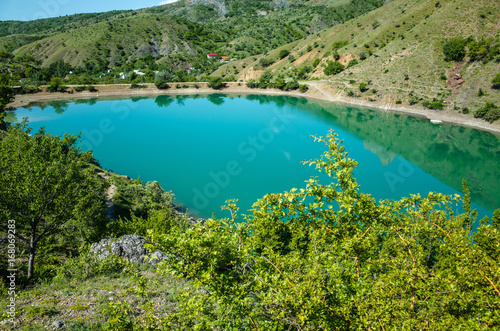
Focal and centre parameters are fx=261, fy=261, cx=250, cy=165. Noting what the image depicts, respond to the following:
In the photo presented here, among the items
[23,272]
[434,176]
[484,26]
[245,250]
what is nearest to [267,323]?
[245,250]

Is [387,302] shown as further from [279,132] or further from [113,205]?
[279,132]

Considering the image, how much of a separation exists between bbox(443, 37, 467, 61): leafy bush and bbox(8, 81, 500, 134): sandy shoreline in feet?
44.8

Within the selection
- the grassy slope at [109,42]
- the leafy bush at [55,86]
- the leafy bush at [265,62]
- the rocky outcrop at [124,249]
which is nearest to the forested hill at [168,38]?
the grassy slope at [109,42]

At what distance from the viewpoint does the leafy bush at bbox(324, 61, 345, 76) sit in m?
70.9

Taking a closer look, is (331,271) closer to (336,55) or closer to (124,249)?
(124,249)

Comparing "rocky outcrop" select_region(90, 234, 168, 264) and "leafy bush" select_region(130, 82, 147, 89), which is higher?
"leafy bush" select_region(130, 82, 147, 89)

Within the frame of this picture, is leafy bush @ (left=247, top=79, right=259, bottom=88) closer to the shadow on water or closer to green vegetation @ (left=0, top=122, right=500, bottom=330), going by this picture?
the shadow on water

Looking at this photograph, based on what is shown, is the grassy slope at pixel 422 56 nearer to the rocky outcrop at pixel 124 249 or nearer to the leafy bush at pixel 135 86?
the leafy bush at pixel 135 86

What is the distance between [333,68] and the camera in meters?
71.4

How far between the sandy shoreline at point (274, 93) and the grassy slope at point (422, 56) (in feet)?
7.89

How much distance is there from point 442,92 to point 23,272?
63.0 meters

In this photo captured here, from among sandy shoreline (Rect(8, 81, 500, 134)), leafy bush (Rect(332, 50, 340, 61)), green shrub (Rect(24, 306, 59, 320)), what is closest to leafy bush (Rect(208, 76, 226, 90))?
sandy shoreline (Rect(8, 81, 500, 134))

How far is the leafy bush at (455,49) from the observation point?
169 ft

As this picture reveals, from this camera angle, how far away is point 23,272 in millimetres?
9930
